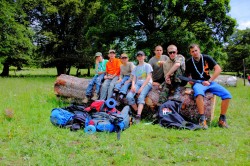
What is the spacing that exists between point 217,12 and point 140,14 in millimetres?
5524

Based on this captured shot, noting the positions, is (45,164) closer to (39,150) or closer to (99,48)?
(39,150)

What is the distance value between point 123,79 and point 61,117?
261cm

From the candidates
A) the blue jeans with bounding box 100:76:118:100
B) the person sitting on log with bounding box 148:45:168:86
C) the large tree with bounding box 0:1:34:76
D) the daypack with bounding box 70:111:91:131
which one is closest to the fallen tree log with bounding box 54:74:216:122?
the person sitting on log with bounding box 148:45:168:86

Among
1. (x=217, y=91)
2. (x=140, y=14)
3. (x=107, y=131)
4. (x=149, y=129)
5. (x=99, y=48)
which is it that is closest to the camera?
(x=107, y=131)

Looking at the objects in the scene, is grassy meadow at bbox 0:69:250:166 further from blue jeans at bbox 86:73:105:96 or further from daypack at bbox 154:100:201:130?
blue jeans at bbox 86:73:105:96

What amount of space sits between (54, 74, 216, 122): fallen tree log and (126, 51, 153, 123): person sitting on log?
25cm

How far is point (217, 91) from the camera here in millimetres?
6820

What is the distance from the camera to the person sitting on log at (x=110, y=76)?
8.41 metres

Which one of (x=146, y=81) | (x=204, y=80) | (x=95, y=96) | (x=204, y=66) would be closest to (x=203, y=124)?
(x=204, y=80)

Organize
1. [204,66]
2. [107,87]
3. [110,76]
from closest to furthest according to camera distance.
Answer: [204,66] → [107,87] → [110,76]

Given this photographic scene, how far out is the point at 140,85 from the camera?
783cm

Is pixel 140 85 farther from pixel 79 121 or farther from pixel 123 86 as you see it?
pixel 79 121

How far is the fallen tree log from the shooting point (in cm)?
695

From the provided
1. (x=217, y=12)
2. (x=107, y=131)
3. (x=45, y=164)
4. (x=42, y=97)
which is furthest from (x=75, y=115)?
(x=217, y=12)
